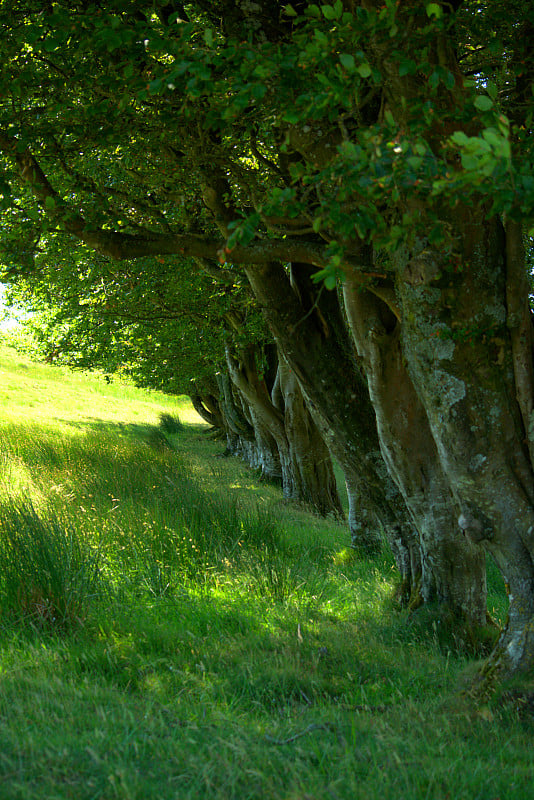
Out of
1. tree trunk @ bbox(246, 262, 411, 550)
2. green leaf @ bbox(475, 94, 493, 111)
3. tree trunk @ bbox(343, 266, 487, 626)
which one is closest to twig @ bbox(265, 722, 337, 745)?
tree trunk @ bbox(343, 266, 487, 626)

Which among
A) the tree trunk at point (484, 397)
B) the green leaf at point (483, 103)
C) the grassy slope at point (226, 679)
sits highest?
the green leaf at point (483, 103)

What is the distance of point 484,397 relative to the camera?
452 cm

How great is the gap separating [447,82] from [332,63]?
769 mm

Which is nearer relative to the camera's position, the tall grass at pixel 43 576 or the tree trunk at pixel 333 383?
the tall grass at pixel 43 576

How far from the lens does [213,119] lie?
16.1 feet

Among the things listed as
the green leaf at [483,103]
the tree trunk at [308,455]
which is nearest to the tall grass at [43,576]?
the green leaf at [483,103]

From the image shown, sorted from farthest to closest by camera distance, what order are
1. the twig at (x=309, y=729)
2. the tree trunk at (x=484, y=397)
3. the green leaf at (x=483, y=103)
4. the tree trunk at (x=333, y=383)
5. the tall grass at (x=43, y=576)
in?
the tree trunk at (x=333, y=383)
the tall grass at (x=43, y=576)
the tree trunk at (x=484, y=397)
the twig at (x=309, y=729)
the green leaf at (x=483, y=103)

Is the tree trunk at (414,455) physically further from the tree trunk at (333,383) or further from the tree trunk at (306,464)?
the tree trunk at (306,464)

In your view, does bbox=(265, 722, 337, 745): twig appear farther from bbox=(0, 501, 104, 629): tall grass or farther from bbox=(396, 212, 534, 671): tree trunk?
bbox=(0, 501, 104, 629): tall grass

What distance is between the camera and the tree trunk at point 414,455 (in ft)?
20.0

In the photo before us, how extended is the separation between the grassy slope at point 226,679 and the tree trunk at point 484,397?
3.04 ft

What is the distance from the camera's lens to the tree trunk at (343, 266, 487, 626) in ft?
20.0

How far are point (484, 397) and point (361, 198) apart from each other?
1593 mm

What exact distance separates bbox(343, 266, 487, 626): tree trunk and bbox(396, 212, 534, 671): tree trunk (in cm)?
147
